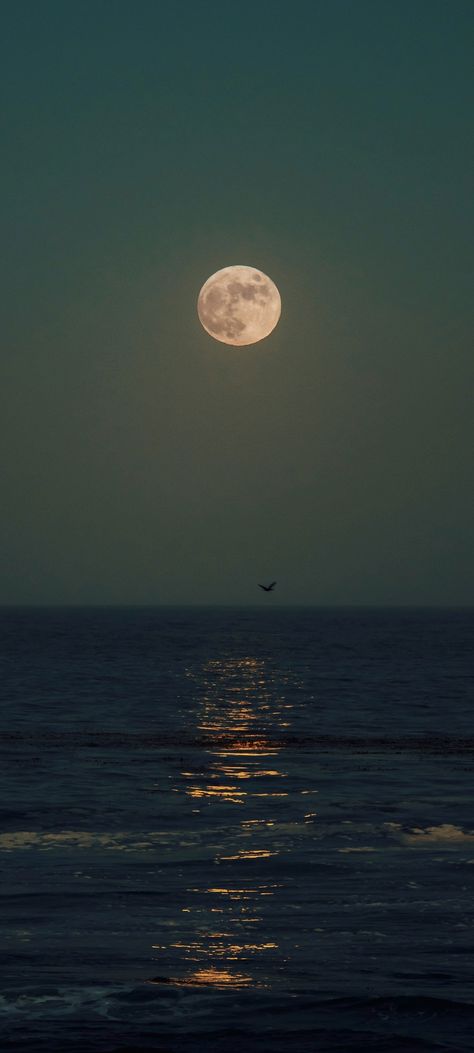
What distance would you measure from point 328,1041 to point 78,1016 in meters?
3.39

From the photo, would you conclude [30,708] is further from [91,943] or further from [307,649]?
[307,649]

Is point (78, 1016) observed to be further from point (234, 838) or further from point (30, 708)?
point (30, 708)

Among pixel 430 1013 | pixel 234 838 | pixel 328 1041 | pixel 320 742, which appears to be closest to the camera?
pixel 328 1041

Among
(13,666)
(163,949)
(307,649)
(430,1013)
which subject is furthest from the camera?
(307,649)

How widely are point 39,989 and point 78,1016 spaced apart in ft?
4.03

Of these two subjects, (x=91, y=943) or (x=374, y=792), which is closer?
(x=91, y=943)

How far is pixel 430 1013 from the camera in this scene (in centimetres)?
1717

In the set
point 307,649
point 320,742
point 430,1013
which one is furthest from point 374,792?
point 307,649

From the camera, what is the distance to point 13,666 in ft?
385

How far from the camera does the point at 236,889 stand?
24.3 meters

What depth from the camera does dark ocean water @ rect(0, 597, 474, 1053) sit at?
Result: 16.8m

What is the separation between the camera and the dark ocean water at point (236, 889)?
55.2ft

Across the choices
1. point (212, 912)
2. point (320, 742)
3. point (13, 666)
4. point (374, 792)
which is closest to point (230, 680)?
point (13, 666)

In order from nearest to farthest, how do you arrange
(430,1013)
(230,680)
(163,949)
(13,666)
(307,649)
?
1. (430,1013)
2. (163,949)
3. (230,680)
4. (13,666)
5. (307,649)
